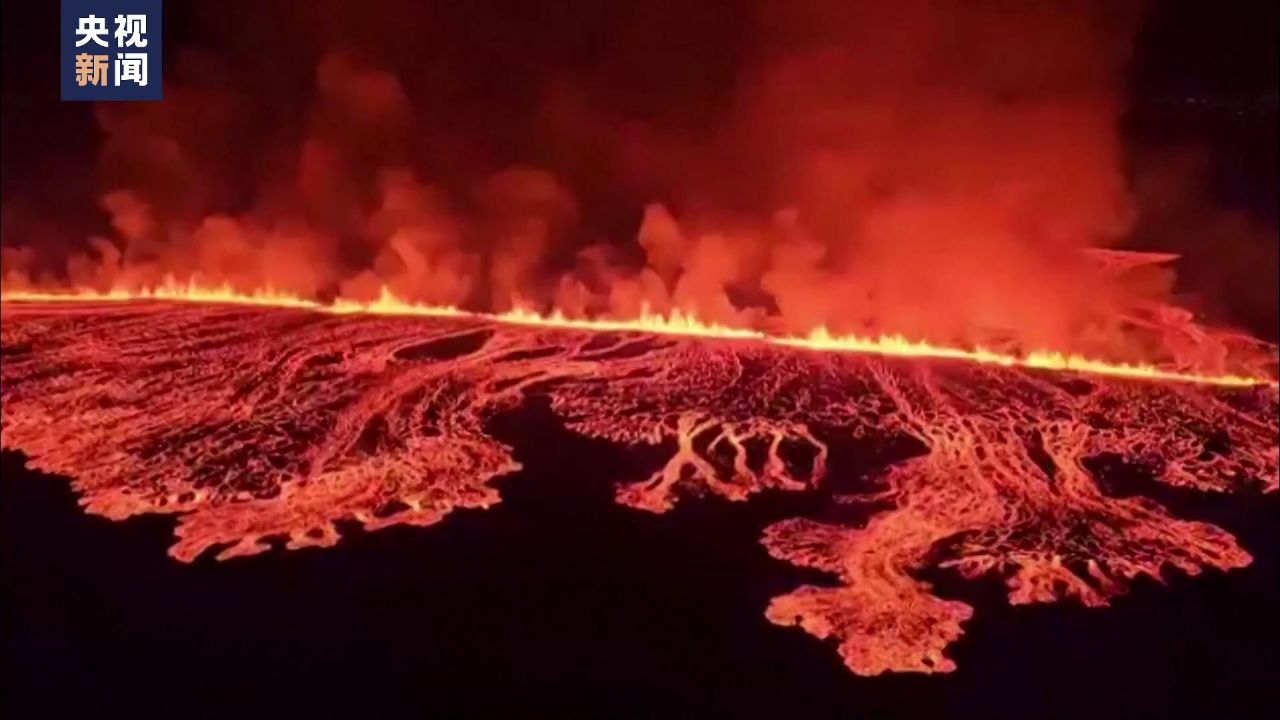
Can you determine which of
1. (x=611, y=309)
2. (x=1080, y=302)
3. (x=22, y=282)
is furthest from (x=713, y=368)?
(x=22, y=282)

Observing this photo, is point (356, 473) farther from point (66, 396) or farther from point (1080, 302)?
point (1080, 302)

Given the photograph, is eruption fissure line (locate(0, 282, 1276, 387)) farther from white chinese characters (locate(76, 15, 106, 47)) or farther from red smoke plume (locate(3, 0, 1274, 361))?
white chinese characters (locate(76, 15, 106, 47))

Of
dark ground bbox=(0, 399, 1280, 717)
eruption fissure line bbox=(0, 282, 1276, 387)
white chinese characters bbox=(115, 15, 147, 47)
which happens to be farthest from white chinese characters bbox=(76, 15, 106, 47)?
dark ground bbox=(0, 399, 1280, 717)

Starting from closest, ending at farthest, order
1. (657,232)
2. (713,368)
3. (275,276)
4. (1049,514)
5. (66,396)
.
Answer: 1. (1049,514)
2. (66,396)
3. (713,368)
4. (657,232)
5. (275,276)

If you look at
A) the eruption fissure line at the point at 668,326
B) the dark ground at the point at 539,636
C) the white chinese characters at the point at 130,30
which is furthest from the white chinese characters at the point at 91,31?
the dark ground at the point at 539,636

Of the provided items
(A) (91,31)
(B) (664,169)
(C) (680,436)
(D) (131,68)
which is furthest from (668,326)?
(A) (91,31)

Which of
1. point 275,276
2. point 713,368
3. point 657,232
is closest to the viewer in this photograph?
point 713,368

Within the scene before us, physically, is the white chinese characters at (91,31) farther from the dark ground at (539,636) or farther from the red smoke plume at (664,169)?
the dark ground at (539,636)
